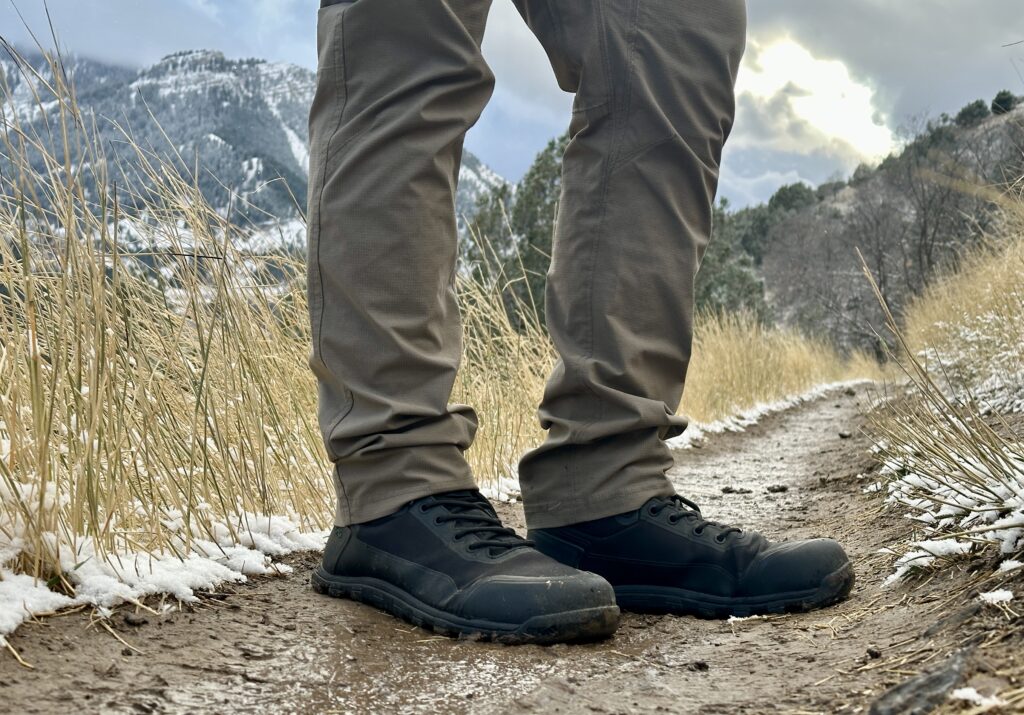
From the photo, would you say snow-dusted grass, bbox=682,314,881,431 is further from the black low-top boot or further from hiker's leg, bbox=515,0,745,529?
the black low-top boot

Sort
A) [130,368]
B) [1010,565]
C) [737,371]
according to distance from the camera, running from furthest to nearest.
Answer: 1. [737,371]
2. [130,368]
3. [1010,565]

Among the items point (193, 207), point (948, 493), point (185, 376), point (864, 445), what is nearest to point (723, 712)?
point (948, 493)

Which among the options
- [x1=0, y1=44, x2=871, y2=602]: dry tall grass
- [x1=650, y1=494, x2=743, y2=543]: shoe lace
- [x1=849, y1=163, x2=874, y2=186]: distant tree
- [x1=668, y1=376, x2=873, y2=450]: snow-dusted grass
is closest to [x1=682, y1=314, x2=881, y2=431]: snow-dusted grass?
[x1=668, y1=376, x2=873, y2=450]: snow-dusted grass

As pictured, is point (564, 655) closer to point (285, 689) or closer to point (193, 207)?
point (285, 689)

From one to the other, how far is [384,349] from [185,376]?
0.75m

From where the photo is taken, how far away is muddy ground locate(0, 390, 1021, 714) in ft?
2.95

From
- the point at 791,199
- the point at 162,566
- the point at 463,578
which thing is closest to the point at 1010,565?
the point at 463,578

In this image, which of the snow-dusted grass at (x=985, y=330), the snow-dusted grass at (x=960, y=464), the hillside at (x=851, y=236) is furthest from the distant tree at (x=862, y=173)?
the snow-dusted grass at (x=960, y=464)

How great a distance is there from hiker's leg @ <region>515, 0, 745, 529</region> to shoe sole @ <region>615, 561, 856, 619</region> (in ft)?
0.49

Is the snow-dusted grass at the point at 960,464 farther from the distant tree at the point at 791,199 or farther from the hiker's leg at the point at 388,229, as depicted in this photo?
the distant tree at the point at 791,199

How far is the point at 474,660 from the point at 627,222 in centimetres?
73

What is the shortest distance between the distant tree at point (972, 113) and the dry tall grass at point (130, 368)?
90.4 ft

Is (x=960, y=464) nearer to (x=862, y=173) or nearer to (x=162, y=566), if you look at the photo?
(x=162, y=566)

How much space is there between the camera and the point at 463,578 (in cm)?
121
